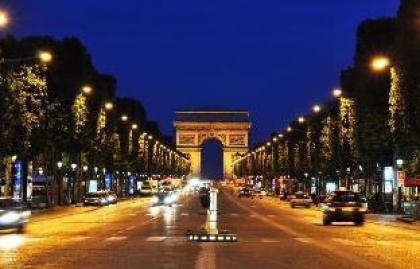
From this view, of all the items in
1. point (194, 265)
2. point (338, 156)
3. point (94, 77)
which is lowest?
point (194, 265)

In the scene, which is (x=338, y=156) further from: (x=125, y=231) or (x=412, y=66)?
(x=125, y=231)

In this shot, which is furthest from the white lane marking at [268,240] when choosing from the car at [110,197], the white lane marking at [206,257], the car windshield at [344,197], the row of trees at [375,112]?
the car at [110,197]

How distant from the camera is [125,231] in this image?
1593 inches

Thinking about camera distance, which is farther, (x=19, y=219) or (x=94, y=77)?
(x=94, y=77)

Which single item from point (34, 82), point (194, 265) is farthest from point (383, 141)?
point (194, 265)

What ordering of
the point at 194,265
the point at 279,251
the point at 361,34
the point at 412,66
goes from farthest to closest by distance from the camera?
the point at 361,34, the point at 412,66, the point at 279,251, the point at 194,265

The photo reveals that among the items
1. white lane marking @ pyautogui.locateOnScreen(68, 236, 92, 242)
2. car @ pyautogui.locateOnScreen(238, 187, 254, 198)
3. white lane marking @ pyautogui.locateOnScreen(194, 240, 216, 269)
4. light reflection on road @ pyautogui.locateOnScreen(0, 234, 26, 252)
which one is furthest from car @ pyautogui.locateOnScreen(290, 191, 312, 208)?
white lane marking @ pyautogui.locateOnScreen(194, 240, 216, 269)

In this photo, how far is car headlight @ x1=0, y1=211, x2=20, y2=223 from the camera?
40.0 meters

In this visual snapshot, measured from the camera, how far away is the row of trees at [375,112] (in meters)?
55.7

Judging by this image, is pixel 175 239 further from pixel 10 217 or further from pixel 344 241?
pixel 10 217

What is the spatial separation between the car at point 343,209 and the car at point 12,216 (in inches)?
649

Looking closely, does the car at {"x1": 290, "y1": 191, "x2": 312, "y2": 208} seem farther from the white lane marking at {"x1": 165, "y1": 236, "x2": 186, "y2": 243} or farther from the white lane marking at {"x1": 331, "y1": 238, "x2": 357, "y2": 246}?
the white lane marking at {"x1": 165, "y1": 236, "x2": 186, "y2": 243}

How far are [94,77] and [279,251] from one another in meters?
75.5

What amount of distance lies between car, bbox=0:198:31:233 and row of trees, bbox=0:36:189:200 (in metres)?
9.70
